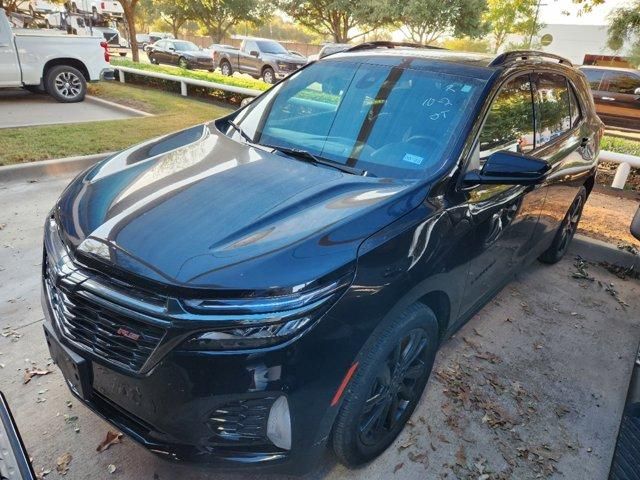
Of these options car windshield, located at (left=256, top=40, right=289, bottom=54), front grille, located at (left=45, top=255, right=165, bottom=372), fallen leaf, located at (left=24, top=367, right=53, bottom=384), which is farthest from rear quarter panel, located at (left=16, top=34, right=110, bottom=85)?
car windshield, located at (left=256, top=40, right=289, bottom=54)

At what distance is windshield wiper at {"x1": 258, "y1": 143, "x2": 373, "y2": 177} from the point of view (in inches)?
95.7

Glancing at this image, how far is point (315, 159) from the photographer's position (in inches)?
100

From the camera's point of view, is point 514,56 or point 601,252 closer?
point 514,56

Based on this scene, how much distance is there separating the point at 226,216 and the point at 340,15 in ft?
102

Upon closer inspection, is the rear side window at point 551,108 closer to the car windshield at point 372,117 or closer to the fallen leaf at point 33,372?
the car windshield at point 372,117

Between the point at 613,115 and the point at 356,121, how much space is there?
1525 cm

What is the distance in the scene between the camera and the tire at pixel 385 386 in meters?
1.95

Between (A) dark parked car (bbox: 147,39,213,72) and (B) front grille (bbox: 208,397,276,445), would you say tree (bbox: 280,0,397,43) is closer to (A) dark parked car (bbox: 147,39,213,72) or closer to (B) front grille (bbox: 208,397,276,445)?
(A) dark parked car (bbox: 147,39,213,72)

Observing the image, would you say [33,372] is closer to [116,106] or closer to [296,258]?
[296,258]

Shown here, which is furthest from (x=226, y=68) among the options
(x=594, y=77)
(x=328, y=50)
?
(x=328, y=50)

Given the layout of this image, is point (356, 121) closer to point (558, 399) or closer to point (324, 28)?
point (558, 399)

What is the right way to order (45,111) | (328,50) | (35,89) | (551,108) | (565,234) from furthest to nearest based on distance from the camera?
(35,89) → (45,111) → (328,50) → (565,234) → (551,108)

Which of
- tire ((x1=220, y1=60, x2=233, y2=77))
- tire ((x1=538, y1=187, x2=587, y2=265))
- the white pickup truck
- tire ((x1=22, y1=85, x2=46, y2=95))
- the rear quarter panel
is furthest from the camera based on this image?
tire ((x1=220, y1=60, x2=233, y2=77))

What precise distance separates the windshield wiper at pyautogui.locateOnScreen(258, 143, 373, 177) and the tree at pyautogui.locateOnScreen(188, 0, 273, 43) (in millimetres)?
34095
